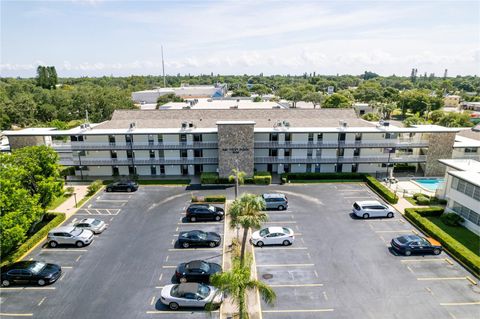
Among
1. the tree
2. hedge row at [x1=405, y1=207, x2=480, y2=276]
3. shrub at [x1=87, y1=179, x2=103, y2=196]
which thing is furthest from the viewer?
the tree

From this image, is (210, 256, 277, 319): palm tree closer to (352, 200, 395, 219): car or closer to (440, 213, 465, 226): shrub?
(352, 200, 395, 219): car

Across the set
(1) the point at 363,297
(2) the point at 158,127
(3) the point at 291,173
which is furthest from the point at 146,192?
(1) the point at 363,297

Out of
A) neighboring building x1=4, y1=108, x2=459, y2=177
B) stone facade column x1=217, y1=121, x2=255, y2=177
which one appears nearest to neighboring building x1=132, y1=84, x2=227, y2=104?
neighboring building x1=4, y1=108, x2=459, y2=177

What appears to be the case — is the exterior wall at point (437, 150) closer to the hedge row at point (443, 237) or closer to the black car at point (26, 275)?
the hedge row at point (443, 237)

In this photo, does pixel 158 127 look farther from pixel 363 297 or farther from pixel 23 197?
pixel 363 297

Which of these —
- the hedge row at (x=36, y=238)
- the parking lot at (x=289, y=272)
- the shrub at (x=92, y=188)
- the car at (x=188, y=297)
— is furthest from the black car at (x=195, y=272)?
the shrub at (x=92, y=188)
